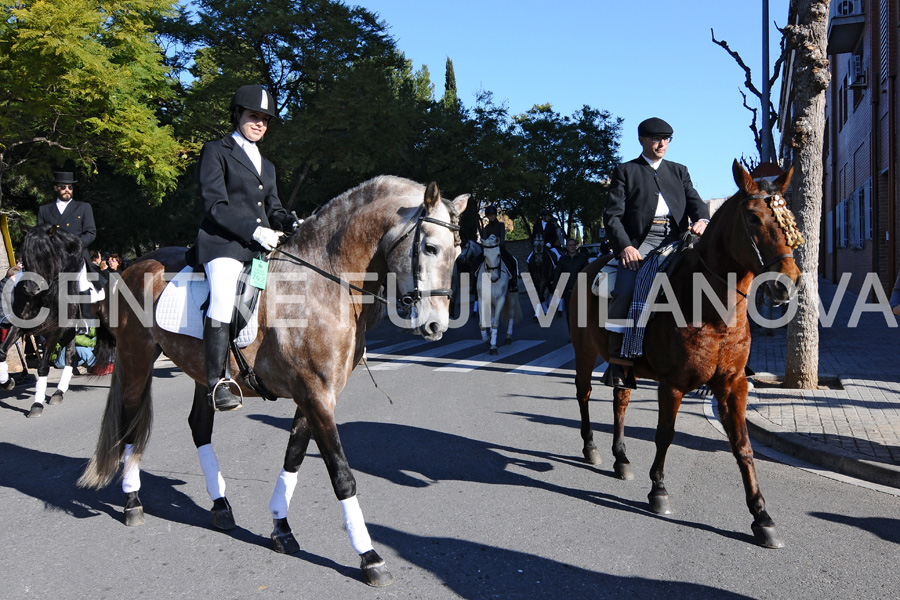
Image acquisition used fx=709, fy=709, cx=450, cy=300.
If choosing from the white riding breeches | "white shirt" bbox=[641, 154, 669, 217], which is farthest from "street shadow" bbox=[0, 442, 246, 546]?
"white shirt" bbox=[641, 154, 669, 217]

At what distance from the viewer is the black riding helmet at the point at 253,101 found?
14.2 ft

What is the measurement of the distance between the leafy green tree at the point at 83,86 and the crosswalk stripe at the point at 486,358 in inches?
387

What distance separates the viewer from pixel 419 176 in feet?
88.2

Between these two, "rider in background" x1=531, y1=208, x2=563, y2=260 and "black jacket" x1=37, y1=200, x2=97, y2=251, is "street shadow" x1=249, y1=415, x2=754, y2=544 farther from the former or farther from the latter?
"rider in background" x1=531, y1=208, x2=563, y2=260

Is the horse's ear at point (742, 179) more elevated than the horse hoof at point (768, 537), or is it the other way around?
the horse's ear at point (742, 179)

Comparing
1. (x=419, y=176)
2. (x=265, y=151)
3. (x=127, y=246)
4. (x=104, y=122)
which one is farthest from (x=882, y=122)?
(x=127, y=246)

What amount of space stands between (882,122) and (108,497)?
2031 centimetres

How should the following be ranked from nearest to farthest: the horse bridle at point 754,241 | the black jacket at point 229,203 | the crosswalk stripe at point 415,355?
1. the horse bridle at point 754,241
2. the black jacket at point 229,203
3. the crosswalk stripe at point 415,355

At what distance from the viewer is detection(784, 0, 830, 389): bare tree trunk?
8508 mm

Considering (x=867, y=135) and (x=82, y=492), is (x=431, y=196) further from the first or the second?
(x=867, y=135)

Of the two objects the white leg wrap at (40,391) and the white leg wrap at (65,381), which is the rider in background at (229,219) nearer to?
the white leg wrap at (40,391)

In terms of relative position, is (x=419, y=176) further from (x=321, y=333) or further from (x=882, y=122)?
(x=321, y=333)

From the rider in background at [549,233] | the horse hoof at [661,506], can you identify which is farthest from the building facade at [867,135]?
the horse hoof at [661,506]

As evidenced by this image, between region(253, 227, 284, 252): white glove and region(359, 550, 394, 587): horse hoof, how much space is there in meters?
1.85
